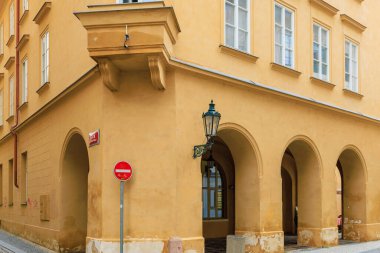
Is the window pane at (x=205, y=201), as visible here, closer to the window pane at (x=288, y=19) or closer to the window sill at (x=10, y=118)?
the window pane at (x=288, y=19)

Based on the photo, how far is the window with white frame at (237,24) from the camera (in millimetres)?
15211

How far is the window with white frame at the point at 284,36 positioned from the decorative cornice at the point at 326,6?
1.40m

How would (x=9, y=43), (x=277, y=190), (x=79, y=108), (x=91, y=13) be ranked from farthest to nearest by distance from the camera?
(x=9, y=43) → (x=277, y=190) → (x=79, y=108) → (x=91, y=13)

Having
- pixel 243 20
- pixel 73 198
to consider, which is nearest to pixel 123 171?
pixel 73 198

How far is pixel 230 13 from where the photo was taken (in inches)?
602

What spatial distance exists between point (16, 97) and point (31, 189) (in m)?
4.28

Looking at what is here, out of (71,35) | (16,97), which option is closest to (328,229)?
(71,35)

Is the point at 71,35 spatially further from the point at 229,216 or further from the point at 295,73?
the point at 229,216

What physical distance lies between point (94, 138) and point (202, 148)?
8.16ft

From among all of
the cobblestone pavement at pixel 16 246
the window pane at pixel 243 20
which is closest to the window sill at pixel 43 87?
the cobblestone pavement at pixel 16 246

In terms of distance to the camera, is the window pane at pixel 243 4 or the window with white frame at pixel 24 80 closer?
the window pane at pixel 243 4

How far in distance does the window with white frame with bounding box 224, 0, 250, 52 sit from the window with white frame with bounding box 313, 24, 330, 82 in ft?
11.8

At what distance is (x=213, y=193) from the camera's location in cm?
2205

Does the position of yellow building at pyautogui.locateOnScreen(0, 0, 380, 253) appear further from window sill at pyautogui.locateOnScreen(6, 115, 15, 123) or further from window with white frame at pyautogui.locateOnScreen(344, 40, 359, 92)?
window sill at pyautogui.locateOnScreen(6, 115, 15, 123)
